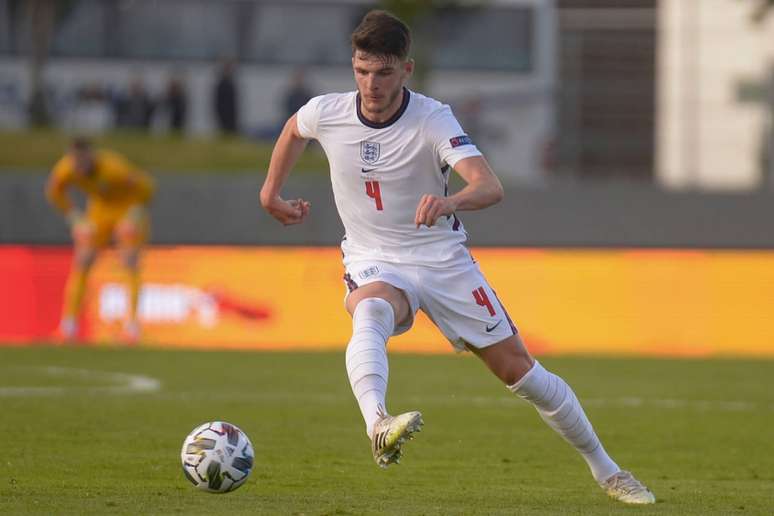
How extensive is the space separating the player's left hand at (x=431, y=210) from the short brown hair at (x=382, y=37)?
76 cm

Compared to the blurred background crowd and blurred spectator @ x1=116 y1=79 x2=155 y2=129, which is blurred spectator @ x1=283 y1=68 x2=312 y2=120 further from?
blurred spectator @ x1=116 y1=79 x2=155 y2=129

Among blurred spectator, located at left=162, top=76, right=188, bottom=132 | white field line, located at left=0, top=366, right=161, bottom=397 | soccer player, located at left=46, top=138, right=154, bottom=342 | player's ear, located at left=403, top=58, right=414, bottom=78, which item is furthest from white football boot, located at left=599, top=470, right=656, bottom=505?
blurred spectator, located at left=162, top=76, right=188, bottom=132

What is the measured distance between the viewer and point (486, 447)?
9758 millimetres

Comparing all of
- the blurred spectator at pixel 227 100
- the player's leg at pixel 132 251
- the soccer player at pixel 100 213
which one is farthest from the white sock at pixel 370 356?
the blurred spectator at pixel 227 100

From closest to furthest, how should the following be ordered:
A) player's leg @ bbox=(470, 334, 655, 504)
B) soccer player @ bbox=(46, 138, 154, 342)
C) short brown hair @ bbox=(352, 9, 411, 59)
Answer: short brown hair @ bbox=(352, 9, 411, 59) → player's leg @ bbox=(470, 334, 655, 504) → soccer player @ bbox=(46, 138, 154, 342)

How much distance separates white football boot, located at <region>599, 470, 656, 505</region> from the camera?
7.38 m

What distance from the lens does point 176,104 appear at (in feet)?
88.6

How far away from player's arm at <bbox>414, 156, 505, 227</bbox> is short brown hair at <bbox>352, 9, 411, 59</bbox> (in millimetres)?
561

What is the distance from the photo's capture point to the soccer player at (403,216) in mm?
7031

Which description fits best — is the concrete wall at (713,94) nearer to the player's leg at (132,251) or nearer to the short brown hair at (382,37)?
the player's leg at (132,251)

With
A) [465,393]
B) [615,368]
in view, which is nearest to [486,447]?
[465,393]

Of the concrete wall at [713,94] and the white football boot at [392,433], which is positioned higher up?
the white football boot at [392,433]

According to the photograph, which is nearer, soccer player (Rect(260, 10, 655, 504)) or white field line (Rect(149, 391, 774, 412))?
soccer player (Rect(260, 10, 655, 504))

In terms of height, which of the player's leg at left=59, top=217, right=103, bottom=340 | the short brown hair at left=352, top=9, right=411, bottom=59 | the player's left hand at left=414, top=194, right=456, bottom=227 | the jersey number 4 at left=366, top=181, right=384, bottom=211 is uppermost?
the short brown hair at left=352, top=9, right=411, bottom=59
